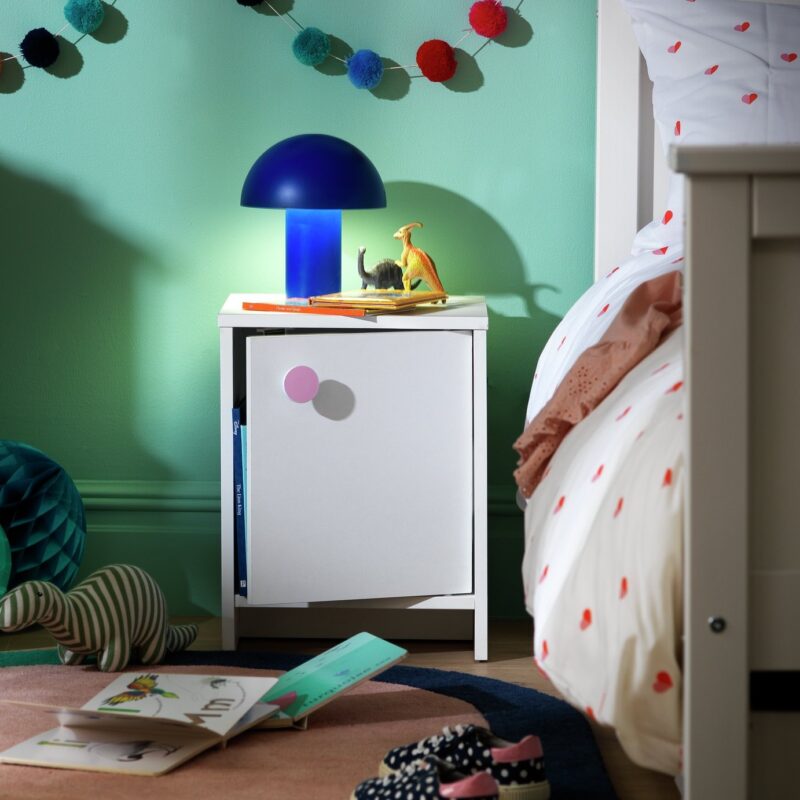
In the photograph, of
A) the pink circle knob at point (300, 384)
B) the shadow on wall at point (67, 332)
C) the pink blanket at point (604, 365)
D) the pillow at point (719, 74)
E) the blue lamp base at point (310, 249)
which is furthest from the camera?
the shadow on wall at point (67, 332)

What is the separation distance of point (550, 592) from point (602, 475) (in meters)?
0.12

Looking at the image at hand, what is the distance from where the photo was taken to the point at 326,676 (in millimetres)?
1767

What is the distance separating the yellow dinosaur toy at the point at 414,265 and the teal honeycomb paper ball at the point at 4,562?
0.80 m

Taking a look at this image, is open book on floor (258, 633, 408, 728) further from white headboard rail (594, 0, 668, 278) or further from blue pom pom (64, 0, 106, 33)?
blue pom pom (64, 0, 106, 33)

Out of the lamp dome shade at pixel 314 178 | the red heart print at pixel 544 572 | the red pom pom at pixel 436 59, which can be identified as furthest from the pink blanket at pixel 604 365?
the red pom pom at pixel 436 59

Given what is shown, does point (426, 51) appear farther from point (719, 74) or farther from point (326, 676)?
point (326, 676)

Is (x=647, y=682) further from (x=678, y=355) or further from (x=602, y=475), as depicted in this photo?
(x=678, y=355)

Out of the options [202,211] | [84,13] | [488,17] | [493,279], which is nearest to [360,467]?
[493,279]

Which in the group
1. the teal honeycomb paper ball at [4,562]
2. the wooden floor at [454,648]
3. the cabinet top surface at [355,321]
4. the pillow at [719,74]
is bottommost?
the wooden floor at [454,648]

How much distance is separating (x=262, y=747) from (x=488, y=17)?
1336mm

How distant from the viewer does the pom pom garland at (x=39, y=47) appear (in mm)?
2238

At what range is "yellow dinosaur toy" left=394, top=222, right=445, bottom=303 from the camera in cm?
214

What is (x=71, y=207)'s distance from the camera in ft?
7.60

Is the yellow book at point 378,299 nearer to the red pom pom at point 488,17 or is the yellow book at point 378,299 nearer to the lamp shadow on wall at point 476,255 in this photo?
the lamp shadow on wall at point 476,255
